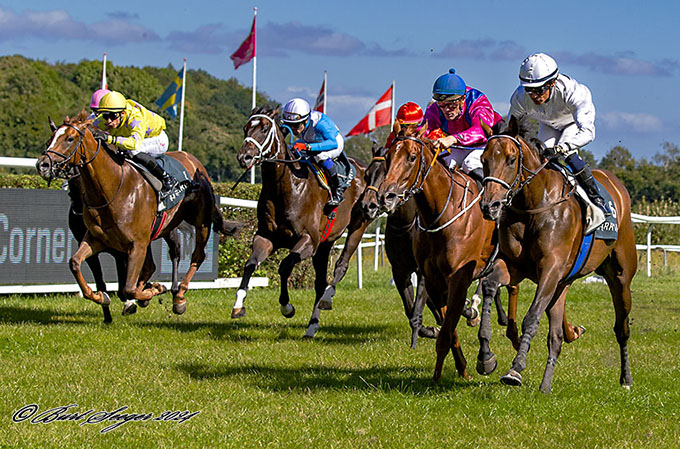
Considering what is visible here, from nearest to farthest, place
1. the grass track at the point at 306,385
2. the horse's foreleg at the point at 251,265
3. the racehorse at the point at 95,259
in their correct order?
1. the grass track at the point at 306,385
2. the horse's foreleg at the point at 251,265
3. the racehorse at the point at 95,259

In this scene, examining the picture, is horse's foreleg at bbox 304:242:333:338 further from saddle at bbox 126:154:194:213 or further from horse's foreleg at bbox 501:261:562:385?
horse's foreleg at bbox 501:261:562:385

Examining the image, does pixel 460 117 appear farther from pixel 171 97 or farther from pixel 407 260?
pixel 171 97

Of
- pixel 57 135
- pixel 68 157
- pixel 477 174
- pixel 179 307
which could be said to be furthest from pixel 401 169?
pixel 179 307

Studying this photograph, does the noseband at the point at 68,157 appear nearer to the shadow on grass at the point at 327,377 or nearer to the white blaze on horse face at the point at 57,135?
the white blaze on horse face at the point at 57,135

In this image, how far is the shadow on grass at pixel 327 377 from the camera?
18.9ft

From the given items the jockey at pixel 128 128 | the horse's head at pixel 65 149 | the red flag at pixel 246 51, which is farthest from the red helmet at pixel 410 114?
the red flag at pixel 246 51

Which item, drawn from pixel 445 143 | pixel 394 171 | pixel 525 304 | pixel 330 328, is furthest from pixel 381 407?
pixel 525 304

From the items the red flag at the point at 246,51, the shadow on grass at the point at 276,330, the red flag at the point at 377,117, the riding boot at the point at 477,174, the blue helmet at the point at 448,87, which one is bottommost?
the shadow on grass at the point at 276,330

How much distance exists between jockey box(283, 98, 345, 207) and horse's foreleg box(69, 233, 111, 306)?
2.13 m

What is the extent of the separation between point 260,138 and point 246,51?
1500 centimetres

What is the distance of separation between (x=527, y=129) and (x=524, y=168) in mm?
339

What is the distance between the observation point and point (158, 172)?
841 cm

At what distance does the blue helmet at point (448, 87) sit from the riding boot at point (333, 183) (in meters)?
1.84

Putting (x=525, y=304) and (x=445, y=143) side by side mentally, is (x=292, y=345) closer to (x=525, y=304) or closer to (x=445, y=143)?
(x=445, y=143)
